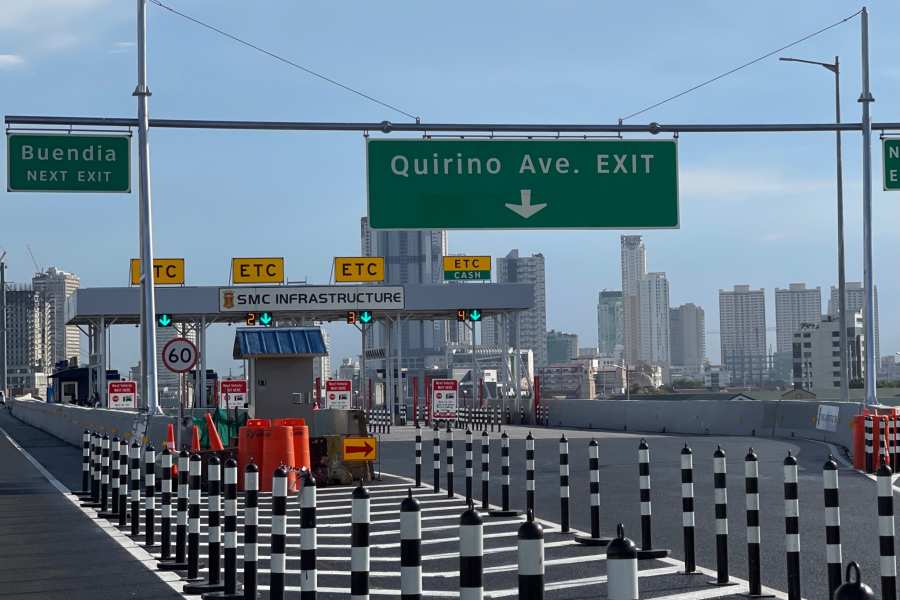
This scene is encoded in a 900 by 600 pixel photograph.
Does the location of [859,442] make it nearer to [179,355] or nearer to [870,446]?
[870,446]

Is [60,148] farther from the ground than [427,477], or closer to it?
farther from the ground

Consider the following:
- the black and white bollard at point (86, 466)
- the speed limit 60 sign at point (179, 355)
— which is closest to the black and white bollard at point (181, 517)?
the black and white bollard at point (86, 466)

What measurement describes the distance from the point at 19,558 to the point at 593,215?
10591mm

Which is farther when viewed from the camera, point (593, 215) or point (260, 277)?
point (260, 277)

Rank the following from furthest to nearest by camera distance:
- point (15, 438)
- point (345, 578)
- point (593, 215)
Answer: point (15, 438)
point (593, 215)
point (345, 578)

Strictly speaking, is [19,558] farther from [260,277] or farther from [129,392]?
[260,277]

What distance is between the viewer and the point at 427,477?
2322cm

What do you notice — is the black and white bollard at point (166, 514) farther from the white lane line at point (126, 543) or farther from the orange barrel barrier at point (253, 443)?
the orange barrel barrier at point (253, 443)

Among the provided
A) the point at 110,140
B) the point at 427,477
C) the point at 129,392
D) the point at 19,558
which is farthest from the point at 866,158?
the point at 129,392

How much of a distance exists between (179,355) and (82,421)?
14430mm

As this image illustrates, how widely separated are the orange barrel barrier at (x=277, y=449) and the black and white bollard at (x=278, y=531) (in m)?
10.5

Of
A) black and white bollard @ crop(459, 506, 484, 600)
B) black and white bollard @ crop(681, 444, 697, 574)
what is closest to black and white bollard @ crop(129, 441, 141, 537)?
black and white bollard @ crop(681, 444, 697, 574)

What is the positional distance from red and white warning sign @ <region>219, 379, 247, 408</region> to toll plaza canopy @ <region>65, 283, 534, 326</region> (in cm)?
737

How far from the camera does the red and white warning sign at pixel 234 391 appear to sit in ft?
140
